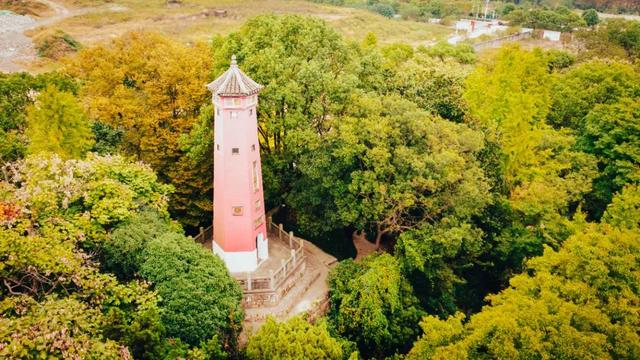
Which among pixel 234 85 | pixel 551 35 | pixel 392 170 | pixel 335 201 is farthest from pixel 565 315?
pixel 551 35

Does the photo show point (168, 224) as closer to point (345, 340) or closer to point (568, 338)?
point (345, 340)

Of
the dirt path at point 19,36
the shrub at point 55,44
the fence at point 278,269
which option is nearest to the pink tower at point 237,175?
the fence at point 278,269

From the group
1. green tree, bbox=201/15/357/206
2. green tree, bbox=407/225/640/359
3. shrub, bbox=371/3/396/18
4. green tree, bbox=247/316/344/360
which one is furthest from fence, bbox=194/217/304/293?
shrub, bbox=371/3/396/18

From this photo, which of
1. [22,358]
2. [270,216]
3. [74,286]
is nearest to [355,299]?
[270,216]

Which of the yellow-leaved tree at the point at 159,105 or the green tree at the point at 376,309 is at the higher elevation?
the yellow-leaved tree at the point at 159,105

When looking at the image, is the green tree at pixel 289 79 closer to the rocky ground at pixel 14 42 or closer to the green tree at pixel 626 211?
the green tree at pixel 626 211

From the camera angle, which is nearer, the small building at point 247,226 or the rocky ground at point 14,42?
the small building at point 247,226

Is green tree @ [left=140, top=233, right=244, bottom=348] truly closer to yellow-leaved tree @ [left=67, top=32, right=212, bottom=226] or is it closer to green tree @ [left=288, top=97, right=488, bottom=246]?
yellow-leaved tree @ [left=67, top=32, right=212, bottom=226]
